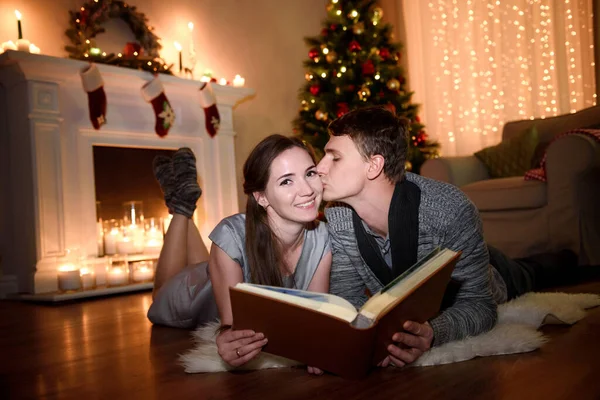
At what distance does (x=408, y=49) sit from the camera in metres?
5.18

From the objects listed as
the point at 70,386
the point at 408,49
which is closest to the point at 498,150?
the point at 408,49

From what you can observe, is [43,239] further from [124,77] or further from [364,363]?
[364,363]

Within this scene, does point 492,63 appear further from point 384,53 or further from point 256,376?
point 256,376

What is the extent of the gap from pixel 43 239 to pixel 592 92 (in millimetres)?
4047

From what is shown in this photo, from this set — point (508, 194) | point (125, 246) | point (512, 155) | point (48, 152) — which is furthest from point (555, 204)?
point (48, 152)

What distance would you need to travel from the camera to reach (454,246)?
1.28m

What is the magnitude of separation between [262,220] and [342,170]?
24 centimetres

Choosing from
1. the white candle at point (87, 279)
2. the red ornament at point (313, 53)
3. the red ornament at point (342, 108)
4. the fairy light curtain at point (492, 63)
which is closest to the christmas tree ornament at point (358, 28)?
the red ornament at point (313, 53)

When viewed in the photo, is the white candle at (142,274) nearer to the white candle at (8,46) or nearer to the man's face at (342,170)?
the white candle at (8,46)

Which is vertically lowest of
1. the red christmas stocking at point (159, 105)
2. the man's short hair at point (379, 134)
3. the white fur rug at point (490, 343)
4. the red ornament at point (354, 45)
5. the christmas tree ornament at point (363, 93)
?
the white fur rug at point (490, 343)

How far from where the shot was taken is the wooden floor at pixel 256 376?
1.02 meters

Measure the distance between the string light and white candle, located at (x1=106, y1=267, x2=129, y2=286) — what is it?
3062mm

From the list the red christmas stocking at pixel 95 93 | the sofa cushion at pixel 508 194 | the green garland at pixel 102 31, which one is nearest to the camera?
the sofa cushion at pixel 508 194

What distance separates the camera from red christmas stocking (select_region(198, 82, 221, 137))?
3.76 metres
